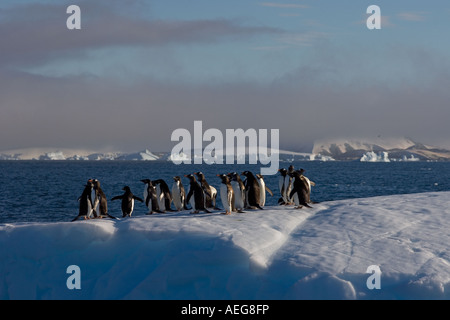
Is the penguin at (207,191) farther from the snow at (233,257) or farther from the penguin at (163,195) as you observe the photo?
the snow at (233,257)

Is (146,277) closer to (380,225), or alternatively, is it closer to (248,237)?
(248,237)

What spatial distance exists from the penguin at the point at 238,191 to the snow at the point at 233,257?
6.26 ft

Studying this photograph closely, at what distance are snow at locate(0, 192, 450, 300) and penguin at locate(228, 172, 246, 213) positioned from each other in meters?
1.91

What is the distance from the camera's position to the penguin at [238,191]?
15865 mm

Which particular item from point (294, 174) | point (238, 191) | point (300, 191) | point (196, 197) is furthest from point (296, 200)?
point (196, 197)

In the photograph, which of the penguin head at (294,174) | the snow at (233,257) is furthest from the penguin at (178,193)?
the snow at (233,257)

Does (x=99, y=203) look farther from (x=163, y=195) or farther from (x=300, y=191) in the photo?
(x=300, y=191)

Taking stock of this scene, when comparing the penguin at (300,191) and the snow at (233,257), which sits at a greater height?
the penguin at (300,191)

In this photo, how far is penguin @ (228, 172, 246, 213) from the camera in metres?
15.9

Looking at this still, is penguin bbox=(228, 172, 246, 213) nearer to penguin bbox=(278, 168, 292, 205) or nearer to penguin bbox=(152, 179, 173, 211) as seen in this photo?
penguin bbox=(278, 168, 292, 205)

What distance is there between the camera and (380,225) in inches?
515

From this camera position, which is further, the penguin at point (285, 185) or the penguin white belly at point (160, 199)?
the penguin white belly at point (160, 199)

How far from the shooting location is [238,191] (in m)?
16.0
